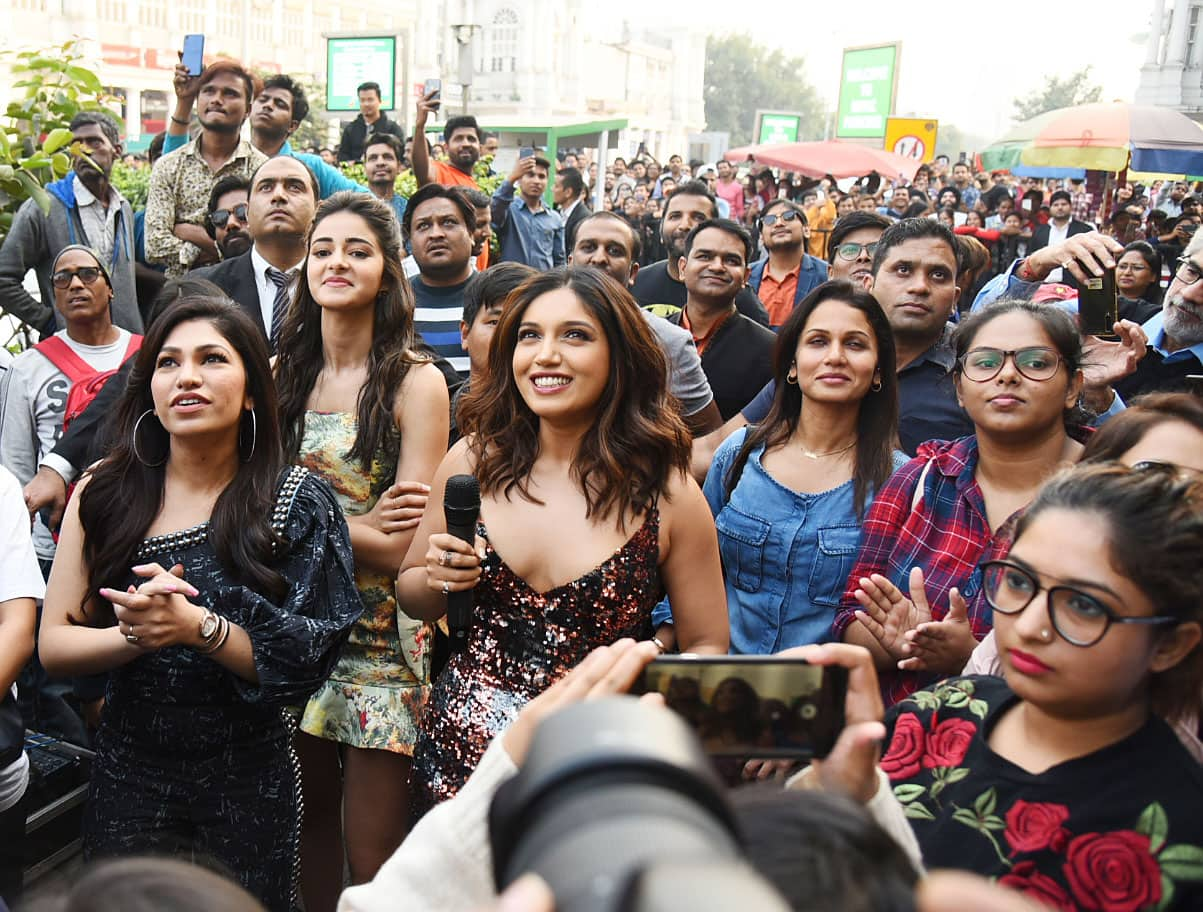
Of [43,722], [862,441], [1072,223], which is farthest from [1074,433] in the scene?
[1072,223]

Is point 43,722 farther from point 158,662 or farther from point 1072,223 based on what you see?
point 1072,223

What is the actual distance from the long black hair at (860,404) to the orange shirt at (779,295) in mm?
3900

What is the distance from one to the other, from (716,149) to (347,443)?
3783 centimetres

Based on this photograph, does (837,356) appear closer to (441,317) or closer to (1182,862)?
(1182,862)

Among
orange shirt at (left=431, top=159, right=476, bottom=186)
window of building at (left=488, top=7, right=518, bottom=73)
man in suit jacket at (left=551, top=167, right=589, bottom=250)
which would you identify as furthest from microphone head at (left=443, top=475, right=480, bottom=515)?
window of building at (left=488, top=7, right=518, bottom=73)

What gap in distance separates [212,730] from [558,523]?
954 mm

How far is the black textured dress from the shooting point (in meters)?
2.67

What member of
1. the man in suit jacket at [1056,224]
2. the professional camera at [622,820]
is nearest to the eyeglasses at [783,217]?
the professional camera at [622,820]

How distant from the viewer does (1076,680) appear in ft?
5.58

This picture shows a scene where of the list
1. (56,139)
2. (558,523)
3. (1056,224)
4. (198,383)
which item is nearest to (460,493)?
(558,523)

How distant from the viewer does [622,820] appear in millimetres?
647

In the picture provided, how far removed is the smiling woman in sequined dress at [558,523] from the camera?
2.64m

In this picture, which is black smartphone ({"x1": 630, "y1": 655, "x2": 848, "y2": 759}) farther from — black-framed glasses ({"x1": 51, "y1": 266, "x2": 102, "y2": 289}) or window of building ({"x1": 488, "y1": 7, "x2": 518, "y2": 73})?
window of building ({"x1": 488, "y1": 7, "x2": 518, "y2": 73})

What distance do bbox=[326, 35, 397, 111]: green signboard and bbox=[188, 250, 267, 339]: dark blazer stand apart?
9112 millimetres
